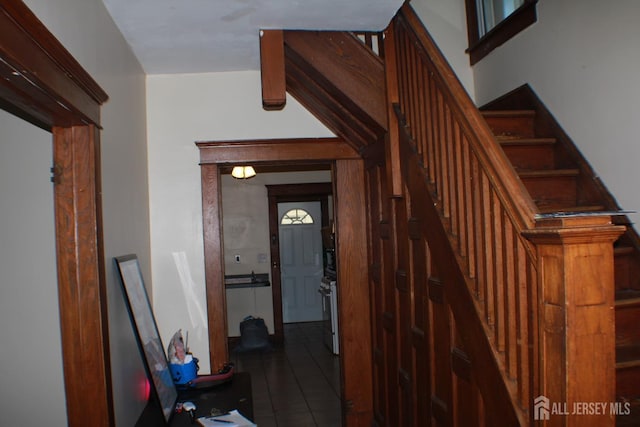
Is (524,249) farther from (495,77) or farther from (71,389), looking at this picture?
(495,77)

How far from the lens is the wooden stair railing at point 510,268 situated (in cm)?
145

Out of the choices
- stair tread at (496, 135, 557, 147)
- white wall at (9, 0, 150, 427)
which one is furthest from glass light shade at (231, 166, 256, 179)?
stair tread at (496, 135, 557, 147)

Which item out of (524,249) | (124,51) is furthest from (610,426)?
(124,51)

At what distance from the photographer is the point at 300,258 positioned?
31.5 feet

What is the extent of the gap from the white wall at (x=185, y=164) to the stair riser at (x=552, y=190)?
1869 millimetres

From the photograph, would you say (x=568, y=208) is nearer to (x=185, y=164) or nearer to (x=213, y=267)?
(x=213, y=267)

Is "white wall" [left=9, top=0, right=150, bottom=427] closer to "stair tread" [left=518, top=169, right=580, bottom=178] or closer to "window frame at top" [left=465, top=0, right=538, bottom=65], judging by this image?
"stair tread" [left=518, top=169, right=580, bottom=178]

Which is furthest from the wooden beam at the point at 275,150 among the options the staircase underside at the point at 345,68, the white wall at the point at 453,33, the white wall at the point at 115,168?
the white wall at the point at 453,33

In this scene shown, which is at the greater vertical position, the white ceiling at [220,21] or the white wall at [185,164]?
the white ceiling at [220,21]

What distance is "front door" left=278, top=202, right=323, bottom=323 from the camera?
31.4 feet

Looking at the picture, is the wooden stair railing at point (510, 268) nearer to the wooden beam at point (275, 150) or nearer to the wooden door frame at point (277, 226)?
the wooden beam at point (275, 150)

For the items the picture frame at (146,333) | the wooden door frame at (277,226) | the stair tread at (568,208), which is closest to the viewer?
the picture frame at (146,333)

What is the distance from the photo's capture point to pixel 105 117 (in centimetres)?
246

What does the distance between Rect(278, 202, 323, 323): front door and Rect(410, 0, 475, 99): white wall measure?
5.70 meters
